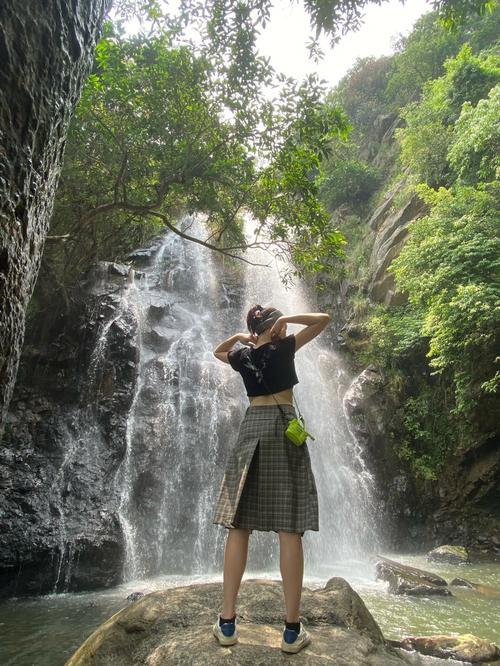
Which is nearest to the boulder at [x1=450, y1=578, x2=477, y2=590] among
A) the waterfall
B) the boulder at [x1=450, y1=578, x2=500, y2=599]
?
the boulder at [x1=450, y1=578, x2=500, y2=599]

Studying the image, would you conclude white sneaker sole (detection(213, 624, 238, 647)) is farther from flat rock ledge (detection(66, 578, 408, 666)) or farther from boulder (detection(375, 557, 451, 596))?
boulder (detection(375, 557, 451, 596))

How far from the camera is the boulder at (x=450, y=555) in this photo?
931 cm

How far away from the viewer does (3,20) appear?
1.73 metres

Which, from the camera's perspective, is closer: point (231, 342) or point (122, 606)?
point (231, 342)

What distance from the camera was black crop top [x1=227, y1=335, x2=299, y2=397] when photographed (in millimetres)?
2900

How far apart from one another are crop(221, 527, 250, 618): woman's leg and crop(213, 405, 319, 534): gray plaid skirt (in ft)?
0.22

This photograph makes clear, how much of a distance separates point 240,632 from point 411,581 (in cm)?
558

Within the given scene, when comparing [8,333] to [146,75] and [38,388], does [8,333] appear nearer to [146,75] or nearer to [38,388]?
[146,75]

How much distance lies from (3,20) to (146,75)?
270 inches

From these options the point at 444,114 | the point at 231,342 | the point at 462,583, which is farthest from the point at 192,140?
the point at 444,114

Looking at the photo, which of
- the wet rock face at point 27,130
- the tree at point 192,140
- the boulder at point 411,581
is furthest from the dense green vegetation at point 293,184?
the wet rock face at point 27,130

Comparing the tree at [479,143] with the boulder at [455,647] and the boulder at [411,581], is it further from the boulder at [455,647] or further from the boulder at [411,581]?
the boulder at [455,647]

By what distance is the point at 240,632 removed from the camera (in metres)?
2.71

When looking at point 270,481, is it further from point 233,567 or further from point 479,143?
point 479,143
